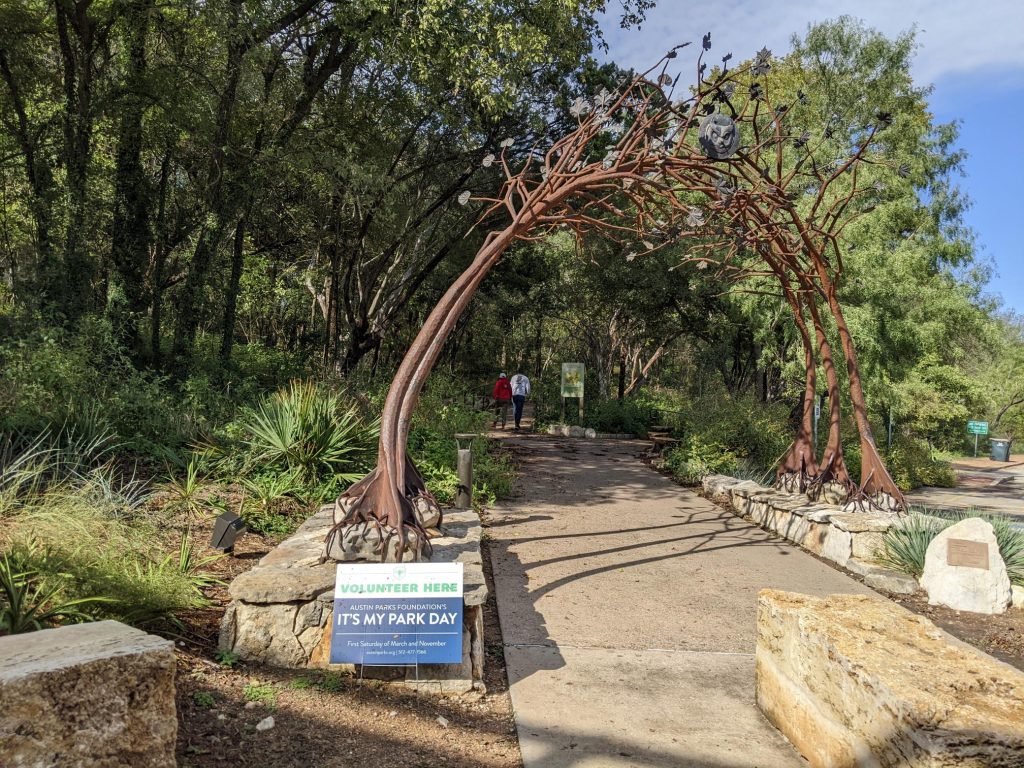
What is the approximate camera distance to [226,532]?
18.3ft

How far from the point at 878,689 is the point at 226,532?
4574 millimetres

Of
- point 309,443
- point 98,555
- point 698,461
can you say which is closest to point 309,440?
point 309,443

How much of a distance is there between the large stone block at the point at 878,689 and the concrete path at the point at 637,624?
0.29m

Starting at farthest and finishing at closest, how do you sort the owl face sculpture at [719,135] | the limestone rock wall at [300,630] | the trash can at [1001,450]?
the trash can at [1001,450] → the owl face sculpture at [719,135] → the limestone rock wall at [300,630]

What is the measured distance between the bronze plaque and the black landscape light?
6112 mm

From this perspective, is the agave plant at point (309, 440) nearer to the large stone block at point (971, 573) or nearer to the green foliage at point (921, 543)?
the green foliage at point (921, 543)

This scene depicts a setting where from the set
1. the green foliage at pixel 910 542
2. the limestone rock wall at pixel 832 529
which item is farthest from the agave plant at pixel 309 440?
the green foliage at pixel 910 542

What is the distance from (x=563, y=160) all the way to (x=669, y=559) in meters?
4.09

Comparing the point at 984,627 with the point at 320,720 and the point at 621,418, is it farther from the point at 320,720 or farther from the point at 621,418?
the point at 621,418

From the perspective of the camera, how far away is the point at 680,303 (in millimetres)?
21484

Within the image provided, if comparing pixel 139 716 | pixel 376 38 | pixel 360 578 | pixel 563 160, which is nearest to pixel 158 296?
pixel 376 38

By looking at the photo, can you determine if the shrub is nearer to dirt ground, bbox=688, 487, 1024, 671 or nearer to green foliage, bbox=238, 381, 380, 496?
green foliage, bbox=238, 381, 380, 496

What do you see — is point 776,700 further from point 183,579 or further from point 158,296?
point 158,296

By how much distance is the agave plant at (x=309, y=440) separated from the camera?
25.9 feet
